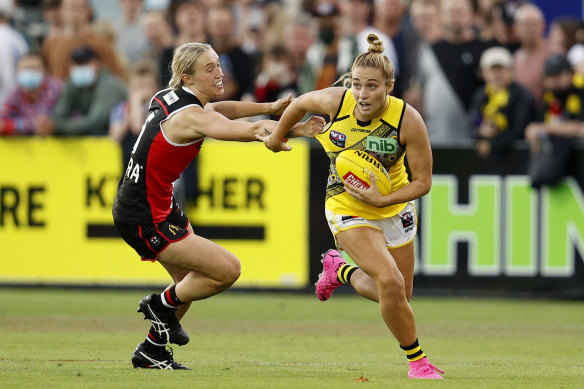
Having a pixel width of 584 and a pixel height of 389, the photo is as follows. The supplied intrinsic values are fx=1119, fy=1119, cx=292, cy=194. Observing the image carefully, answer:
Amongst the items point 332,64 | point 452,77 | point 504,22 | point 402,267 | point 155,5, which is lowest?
point 402,267

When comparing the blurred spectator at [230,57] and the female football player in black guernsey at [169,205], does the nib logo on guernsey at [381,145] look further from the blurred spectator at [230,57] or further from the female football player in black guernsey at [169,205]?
the blurred spectator at [230,57]

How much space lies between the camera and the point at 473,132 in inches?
539

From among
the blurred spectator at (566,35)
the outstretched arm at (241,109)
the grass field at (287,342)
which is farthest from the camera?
the blurred spectator at (566,35)

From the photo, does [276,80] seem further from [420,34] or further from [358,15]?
[420,34]

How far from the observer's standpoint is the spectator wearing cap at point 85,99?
14.1 meters

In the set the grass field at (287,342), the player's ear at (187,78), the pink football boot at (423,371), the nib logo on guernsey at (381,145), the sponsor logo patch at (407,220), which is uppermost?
the player's ear at (187,78)

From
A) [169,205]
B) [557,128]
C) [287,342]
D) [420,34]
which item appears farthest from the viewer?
[420,34]

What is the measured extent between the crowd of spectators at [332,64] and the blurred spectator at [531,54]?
14mm

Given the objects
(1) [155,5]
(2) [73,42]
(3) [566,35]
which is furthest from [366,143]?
(1) [155,5]

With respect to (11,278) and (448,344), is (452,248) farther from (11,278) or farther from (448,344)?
(11,278)

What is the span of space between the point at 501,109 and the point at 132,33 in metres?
5.95

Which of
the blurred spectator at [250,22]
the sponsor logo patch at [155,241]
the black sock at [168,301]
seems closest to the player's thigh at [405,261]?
the black sock at [168,301]

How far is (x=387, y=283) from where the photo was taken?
758 centimetres

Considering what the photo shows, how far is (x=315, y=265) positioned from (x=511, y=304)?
238 cm
